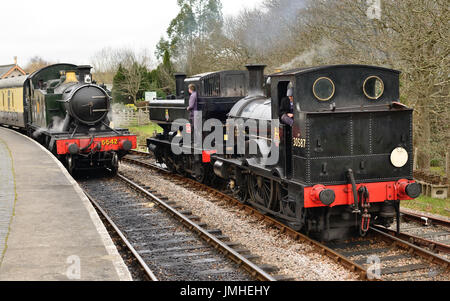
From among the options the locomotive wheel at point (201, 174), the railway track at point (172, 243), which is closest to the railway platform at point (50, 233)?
the railway track at point (172, 243)

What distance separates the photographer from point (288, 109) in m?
7.87

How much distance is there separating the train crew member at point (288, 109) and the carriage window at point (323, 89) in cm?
39

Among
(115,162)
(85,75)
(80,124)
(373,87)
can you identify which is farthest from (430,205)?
(85,75)

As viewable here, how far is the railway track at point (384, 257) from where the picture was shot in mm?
6453

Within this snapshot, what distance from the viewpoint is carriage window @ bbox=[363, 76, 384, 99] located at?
25.3 ft

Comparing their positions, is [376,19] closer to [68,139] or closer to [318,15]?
[318,15]

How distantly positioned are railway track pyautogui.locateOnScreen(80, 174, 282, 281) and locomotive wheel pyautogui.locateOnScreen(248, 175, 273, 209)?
125cm

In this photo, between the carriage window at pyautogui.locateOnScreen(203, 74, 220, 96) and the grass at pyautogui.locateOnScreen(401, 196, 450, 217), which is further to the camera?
the carriage window at pyautogui.locateOnScreen(203, 74, 220, 96)

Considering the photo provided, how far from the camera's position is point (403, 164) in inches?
301

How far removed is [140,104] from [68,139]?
27.7 m

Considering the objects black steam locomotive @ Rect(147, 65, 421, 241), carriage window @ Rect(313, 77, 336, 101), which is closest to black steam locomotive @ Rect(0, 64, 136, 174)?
black steam locomotive @ Rect(147, 65, 421, 241)

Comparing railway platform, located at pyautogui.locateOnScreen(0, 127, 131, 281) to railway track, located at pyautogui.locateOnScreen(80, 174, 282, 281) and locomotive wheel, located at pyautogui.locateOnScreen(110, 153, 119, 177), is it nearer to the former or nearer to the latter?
railway track, located at pyautogui.locateOnScreen(80, 174, 282, 281)

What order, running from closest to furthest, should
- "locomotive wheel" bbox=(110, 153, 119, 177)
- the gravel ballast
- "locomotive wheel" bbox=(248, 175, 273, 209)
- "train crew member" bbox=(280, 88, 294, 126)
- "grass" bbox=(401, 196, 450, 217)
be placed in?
the gravel ballast, "train crew member" bbox=(280, 88, 294, 126), "locomotive wheel" bbox=(248, 175, 273, 209), "grass" bbox=(401, 196, 450, 217), "locomotive wheel" bbox=(110, 153, 119, 177)

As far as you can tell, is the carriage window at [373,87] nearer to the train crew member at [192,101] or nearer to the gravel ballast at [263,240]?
the gravel ballast at [263,240]
